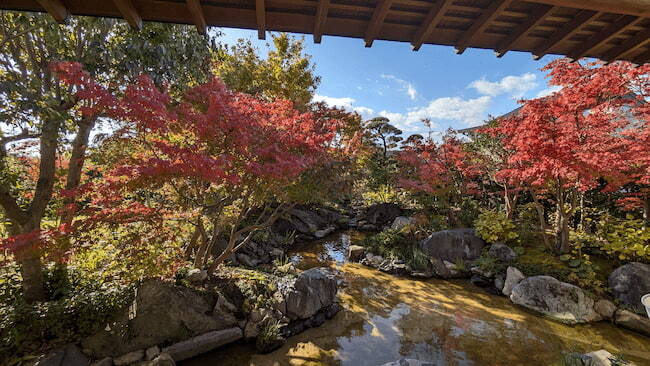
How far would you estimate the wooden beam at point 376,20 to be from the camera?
2.21m

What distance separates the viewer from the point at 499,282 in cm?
692

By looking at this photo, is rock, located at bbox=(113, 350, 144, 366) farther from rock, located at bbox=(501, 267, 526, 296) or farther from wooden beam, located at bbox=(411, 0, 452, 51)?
rock, located at bbox=(501, 267, 526, 296)

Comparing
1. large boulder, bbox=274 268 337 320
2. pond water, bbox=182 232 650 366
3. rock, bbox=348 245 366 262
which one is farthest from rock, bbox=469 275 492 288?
large boulder, bbox=274 268 337 320

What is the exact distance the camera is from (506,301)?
6367 mm

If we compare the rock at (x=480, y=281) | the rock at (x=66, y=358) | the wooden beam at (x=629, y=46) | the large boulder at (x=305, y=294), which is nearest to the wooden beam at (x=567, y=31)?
the wooden beam at (x=629, y=46)

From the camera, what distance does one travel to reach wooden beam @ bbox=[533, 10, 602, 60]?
2.34 meters

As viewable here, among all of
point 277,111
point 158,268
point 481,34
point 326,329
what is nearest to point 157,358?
point 158,268

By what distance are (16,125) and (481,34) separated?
5949 millimetres

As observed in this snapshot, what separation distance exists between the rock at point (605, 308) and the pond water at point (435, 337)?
0.20m

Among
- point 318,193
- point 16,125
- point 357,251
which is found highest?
point 16,125

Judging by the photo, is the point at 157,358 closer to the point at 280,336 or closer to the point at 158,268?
the point at 158,268

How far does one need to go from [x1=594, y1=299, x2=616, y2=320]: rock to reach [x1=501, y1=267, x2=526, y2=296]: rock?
52.5 inches

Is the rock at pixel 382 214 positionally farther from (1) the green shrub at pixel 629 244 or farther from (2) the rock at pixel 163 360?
(2) the rock at pixel 163 360

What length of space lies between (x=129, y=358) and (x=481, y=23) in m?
6.09
